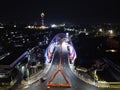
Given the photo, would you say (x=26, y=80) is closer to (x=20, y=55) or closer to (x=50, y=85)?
(x=50, y=85)

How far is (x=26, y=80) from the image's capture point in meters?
46.0

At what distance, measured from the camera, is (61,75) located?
50.5m

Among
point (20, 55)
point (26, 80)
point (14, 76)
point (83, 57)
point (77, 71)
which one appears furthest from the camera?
point (83, 57)

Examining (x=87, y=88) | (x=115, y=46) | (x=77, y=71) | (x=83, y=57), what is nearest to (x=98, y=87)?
(x=87, y=88)

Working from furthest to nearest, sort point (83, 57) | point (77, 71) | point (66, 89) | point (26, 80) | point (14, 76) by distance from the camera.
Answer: point (83, 57) < point (77, 71) < point (14, 76) < point (26, 80) < point (66, 89)

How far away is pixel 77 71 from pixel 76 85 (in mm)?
11618

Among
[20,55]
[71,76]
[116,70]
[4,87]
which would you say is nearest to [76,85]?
[71,76]

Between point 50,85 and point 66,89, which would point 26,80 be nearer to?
point 50,85

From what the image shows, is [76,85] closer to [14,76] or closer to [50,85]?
[50,85]

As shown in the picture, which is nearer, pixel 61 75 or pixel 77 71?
pixel 61 75

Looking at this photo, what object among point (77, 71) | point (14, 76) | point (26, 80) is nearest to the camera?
point (26, 80)

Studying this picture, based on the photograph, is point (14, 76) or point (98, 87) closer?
point (98, 87)

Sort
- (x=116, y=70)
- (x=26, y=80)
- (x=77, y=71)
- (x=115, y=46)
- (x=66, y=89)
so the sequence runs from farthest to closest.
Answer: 1. (x=115, y=46)
2. (x=116, y=70)
3. (x=77, y=71)
4. (x=26, y=80)
5. (x=66, y=89)

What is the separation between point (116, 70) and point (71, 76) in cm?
1442
